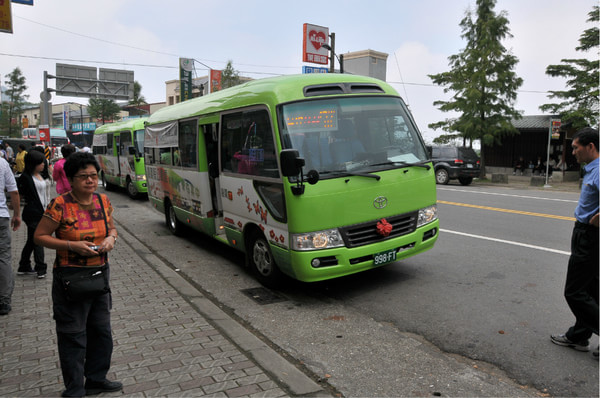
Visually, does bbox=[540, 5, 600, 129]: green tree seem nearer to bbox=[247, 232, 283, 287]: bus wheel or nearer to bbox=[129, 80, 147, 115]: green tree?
bbox=[247, 232, 283, 287]: bus wheel

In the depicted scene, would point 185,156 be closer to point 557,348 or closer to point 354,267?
point 354,267

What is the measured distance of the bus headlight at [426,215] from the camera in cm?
628

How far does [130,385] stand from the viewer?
3.61 meters

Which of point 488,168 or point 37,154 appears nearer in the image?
point 37,154

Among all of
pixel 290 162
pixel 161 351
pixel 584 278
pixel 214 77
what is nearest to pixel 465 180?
pixel 214 77

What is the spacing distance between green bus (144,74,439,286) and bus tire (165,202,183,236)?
3204 millimetres

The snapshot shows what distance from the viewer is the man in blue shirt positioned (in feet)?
13.0

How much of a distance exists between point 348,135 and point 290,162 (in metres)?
1.02

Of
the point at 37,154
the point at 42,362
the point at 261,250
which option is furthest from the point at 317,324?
the point at 37,154

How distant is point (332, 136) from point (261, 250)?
6.00 feet

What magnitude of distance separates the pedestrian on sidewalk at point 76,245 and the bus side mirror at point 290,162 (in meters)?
2.17

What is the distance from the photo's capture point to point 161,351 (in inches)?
166

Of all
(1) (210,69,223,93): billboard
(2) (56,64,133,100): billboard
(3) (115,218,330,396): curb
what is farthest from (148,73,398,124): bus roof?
(2) (56,64,133,100): billboard

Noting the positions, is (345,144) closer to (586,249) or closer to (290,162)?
(290,162)
